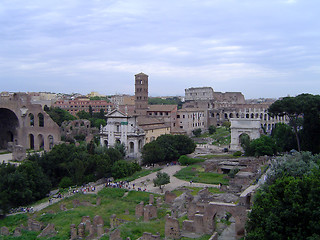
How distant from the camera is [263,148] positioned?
42.5 metres

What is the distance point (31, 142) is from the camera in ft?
200

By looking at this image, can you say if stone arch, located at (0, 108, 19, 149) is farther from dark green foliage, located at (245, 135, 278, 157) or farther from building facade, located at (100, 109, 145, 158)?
dark green foliage, located at (245, 135, 278, 157)

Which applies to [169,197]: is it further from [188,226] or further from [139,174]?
[139,174]

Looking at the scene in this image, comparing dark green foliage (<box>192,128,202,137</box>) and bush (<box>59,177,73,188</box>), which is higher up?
dark green foliage (<box>192,128,202,137</box>)

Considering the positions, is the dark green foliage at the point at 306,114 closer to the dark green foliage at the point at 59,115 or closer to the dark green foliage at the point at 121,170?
the dark green foliage at the point at 121,170

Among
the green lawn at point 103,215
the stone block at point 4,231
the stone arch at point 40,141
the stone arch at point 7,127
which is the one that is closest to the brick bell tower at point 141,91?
the stone arch at point 40,141

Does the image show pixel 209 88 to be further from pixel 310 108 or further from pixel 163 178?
pixel 163 178

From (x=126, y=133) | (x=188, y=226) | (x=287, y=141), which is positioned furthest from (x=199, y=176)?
(x=188, y=226)

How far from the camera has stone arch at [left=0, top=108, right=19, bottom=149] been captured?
201 ft

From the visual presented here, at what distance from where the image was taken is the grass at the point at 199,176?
34406mm

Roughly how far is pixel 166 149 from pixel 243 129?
15015mm

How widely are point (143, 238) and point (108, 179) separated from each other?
783 inches

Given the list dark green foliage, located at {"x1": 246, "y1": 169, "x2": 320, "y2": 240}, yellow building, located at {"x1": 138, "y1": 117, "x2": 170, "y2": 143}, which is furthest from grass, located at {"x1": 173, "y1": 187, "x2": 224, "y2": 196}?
yellow building, located at {"x1": 138, "y1": 117, "x2": 170, "y2": 143}

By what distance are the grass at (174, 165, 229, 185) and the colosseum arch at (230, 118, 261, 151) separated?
1403cm
